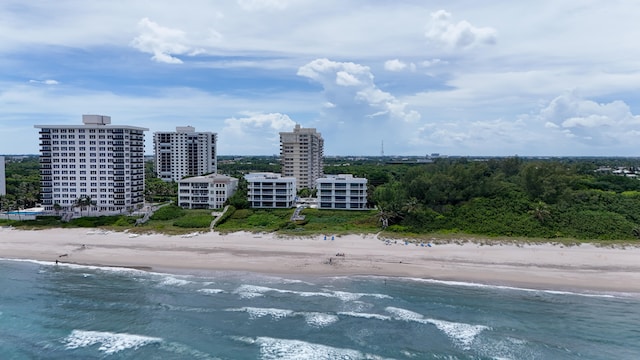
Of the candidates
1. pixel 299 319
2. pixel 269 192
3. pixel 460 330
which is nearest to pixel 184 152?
pixel 269 192

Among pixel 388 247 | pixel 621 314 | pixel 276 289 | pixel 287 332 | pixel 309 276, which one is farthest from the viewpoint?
pixel 388 247

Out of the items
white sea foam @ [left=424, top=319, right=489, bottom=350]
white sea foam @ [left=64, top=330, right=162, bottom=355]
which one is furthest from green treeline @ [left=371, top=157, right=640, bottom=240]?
white sea foam @ [left=64, top=330, right=162, bottom=355]

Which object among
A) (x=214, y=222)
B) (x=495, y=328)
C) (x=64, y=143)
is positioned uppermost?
(x=64, y=143)

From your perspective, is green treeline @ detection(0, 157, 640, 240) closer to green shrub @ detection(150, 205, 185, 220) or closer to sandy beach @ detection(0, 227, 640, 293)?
green shrub @ detection(150, 205, 185, 220)

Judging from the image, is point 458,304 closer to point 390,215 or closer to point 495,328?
point 495,328

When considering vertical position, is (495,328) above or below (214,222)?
below

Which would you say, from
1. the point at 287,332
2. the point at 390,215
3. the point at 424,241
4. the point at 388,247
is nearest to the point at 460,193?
the point at 390,215
